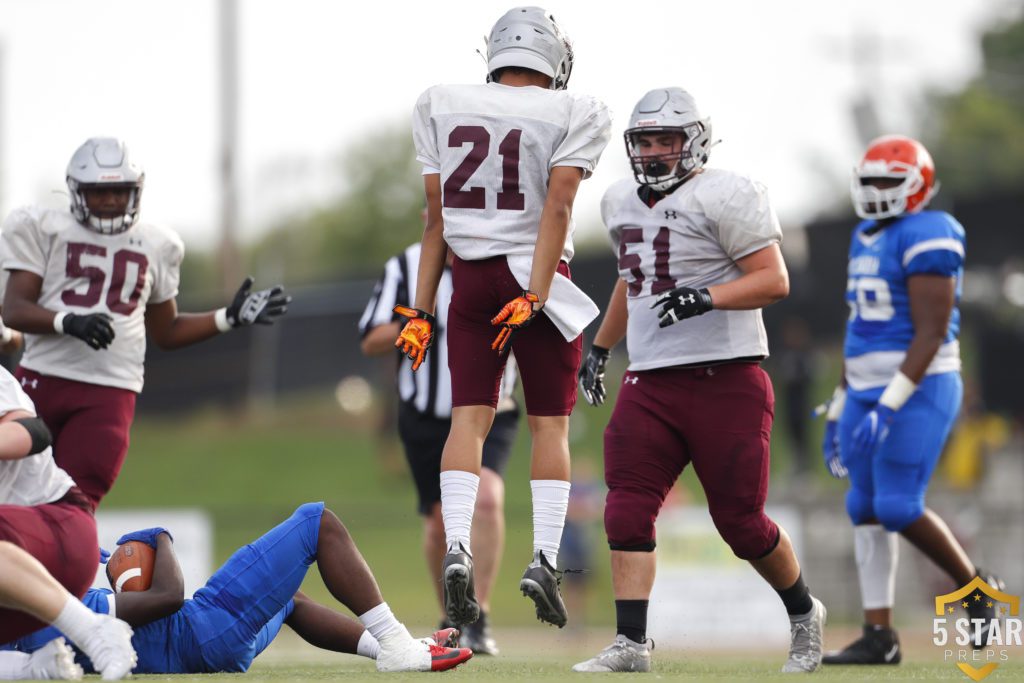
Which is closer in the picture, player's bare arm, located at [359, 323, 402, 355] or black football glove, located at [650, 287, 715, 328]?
black football glove, located at [650, 287, 715, 328]

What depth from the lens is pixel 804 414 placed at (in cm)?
1836

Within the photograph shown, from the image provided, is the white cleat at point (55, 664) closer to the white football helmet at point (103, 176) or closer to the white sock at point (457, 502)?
the white sock at point (457, 502)

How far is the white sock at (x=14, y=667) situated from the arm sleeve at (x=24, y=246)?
77.2 inches

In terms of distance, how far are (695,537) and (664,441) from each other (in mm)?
8216

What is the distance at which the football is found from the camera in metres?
4.95

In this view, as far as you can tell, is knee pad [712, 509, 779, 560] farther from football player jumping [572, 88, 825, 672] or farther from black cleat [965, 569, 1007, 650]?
black cleat [965, 569, 1007, 650]

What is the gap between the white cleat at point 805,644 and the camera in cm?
553

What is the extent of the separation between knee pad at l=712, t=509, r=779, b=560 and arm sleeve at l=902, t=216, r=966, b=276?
1.46m

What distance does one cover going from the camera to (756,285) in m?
5.30

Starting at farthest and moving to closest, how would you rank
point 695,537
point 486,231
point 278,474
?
point 278,474 < point 695,537 < point 486,231

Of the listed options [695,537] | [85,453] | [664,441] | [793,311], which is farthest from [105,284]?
[793,311]

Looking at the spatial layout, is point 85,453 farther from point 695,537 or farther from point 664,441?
point 695,537

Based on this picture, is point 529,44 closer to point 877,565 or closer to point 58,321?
point 58,321

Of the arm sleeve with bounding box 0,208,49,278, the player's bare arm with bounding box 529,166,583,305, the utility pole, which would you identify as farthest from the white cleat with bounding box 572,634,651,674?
the utility pole
